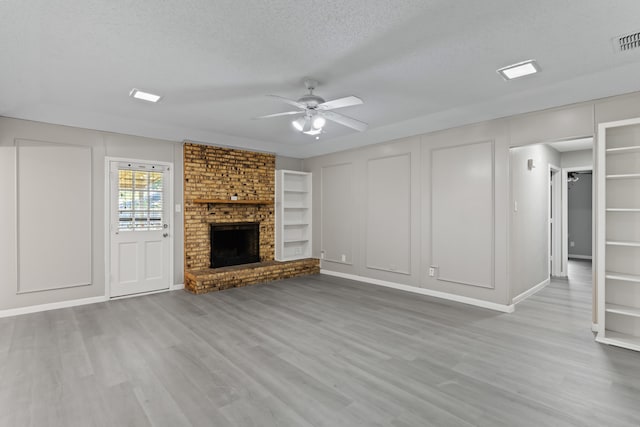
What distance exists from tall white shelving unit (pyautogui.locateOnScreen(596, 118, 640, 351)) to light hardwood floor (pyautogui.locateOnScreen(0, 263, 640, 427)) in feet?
1.15

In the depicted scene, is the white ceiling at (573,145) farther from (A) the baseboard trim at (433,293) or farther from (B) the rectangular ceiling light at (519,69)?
(A) the baseboard trim at (433,293)

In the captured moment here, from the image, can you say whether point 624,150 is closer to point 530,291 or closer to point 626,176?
point 626,176

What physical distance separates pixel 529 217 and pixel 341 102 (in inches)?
141

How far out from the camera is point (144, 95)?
143 inches

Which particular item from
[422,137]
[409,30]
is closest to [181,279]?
[422,137]

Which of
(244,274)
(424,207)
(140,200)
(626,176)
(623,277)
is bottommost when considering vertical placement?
(244,274)

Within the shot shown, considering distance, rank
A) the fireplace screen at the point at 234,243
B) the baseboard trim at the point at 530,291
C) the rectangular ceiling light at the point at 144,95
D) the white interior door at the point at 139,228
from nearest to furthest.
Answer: the rectangular ceiling light at the point at 144,95 → the baseboard trim at the point at 530,291 → the white interior door at the point at 139,228 → the fireplace screen at the point at 234,243

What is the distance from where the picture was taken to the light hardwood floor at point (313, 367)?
205cm

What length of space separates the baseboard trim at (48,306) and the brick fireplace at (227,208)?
1.28m

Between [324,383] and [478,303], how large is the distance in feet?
9.51

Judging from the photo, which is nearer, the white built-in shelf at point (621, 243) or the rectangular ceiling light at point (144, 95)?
the white built-in shelf at point (621, 243)

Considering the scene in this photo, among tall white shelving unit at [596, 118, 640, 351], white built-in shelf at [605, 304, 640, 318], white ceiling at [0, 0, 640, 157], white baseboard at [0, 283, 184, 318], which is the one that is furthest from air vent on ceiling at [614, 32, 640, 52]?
white baseboard at [0, 283, 184, 318]

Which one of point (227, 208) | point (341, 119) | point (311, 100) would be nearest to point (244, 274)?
point (227, 208)

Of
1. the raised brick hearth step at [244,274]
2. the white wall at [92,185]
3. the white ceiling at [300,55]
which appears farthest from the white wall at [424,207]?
the white wall at [92,185]
